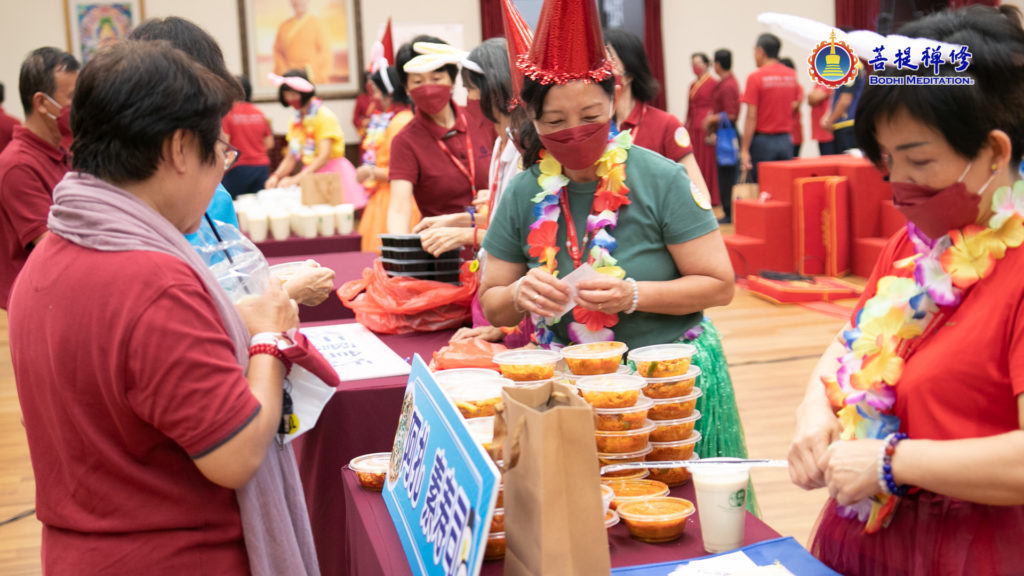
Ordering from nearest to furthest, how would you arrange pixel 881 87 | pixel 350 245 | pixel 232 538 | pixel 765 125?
pixel 881 87 < pixel 232 538 < pixel 350 245 < pixel 765 125

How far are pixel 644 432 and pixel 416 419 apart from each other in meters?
0.40

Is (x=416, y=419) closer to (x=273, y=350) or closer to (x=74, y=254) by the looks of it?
(x=273, y=350)

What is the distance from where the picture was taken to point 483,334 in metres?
2.70

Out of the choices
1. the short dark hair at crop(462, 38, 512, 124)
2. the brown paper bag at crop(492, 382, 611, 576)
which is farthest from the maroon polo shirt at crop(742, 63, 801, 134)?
the brown paper bag at crop(492, 382, 611, 576)

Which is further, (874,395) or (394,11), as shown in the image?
(394,11)

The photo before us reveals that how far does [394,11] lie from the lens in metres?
12.7

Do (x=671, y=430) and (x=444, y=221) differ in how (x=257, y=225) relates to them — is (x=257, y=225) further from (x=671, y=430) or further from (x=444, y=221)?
(x=671, y=430)

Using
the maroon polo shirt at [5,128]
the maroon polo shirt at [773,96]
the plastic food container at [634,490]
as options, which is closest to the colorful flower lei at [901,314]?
the plastic food container at [634,490]

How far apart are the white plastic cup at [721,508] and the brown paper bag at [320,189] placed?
4.43 meters

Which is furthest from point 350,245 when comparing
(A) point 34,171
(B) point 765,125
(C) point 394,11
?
(C) point 394,11

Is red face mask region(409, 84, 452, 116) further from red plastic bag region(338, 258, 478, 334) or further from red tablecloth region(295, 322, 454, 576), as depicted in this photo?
red tablecloth region(295, 322, 454, 576)

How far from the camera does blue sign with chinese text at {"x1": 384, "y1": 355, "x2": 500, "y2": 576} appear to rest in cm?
118

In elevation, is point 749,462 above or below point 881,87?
below

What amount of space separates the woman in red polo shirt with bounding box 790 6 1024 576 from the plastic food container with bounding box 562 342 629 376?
19.2 inches
